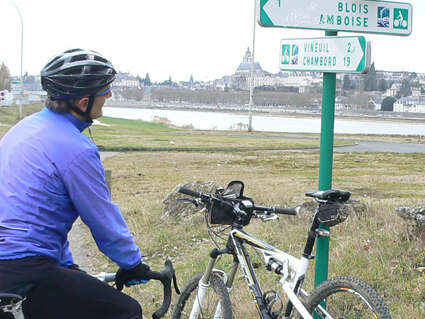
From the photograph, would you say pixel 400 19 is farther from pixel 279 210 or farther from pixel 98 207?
pixel 98 207

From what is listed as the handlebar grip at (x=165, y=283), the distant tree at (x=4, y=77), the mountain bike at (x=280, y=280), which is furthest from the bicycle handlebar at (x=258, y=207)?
the distant tree at (x=4, y=77)

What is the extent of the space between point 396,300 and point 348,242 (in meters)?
1.21

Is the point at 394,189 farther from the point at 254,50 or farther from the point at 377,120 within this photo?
the point at 377,120

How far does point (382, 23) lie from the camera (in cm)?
416

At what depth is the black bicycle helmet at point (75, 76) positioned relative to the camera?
2840 millimetres

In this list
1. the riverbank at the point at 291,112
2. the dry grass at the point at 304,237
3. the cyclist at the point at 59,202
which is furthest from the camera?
the riverbank at the point at 291,112

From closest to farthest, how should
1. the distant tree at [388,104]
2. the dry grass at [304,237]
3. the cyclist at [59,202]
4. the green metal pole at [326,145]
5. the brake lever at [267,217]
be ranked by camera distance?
the cyclist at [59,202], the brake lever at [267,217], the green metal pole at [326,145], the dry grass at [304,237], the distant tree at [388,104]

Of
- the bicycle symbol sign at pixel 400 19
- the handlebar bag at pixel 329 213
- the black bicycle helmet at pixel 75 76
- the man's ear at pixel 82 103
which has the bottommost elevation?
the handlebar bag at pixel 329 213

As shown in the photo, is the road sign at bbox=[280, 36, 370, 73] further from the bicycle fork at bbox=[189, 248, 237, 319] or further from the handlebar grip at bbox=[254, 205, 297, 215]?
the bicycle fork at bbox=[189, 248, 237, 319]

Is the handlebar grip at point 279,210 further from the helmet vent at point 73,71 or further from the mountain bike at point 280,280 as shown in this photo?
the helmet vent at point 73,71

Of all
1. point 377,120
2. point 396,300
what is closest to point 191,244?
point 396,300

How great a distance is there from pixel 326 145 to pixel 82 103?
184 cm

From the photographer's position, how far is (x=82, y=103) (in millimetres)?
2900

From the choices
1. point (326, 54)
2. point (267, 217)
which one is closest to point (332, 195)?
point (267, 217)
